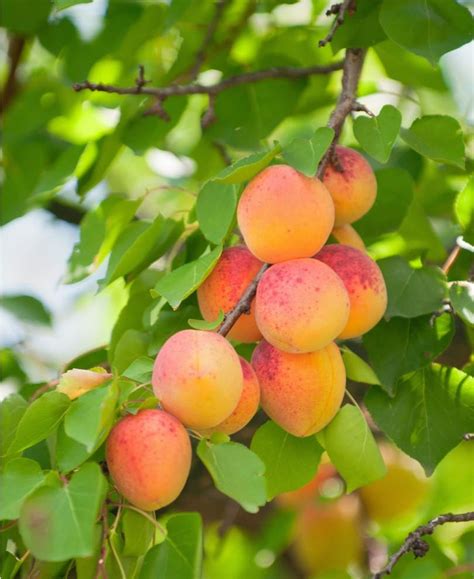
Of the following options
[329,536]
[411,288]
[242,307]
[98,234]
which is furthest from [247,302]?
[329,536]

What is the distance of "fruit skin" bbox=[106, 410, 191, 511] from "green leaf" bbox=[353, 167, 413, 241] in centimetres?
48

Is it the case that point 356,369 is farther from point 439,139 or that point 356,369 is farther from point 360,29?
point 360,29

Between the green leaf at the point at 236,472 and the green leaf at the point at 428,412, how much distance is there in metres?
0.24

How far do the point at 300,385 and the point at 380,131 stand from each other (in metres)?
0.26

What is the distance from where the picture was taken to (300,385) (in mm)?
835

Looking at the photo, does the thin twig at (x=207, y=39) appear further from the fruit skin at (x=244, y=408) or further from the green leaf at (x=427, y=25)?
the fruit skin at (x=244, y=408)

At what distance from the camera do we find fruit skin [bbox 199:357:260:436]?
0.82 m

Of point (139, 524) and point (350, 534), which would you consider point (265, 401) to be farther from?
point (350, 534)

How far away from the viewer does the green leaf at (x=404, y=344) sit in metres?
0.97

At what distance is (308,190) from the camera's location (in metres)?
0.84

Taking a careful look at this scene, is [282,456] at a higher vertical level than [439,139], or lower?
lower

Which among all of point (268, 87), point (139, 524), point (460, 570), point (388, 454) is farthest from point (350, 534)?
point (139, 524)

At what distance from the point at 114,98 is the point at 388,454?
778 mm

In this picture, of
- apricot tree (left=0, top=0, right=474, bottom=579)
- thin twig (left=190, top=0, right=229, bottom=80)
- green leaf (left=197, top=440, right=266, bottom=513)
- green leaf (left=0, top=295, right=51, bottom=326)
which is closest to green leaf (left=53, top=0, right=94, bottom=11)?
apricot tree (left=0, top=0, right=474, bottom=579)
